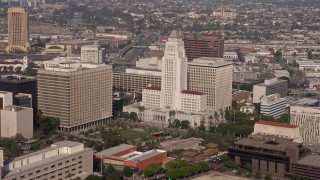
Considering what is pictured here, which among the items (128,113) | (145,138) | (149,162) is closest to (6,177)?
(149,162)

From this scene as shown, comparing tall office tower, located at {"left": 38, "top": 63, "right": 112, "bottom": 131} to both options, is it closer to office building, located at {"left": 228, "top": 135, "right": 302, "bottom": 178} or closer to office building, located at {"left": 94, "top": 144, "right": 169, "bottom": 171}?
office building, located at {"left": 94, "top": 144, "right": 169, "bottom": 171}

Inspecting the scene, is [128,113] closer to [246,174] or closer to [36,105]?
[36,105]

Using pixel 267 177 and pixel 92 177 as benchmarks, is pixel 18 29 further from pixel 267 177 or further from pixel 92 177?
pixel 267 177

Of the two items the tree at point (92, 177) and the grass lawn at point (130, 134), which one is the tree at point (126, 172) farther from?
the grass lawn at point (130, 134)

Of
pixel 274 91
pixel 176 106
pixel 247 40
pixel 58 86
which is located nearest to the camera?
pixel 58 86

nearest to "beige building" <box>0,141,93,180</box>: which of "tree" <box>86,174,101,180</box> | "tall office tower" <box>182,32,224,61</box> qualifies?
"tree" <box>86,174,101,180</box>

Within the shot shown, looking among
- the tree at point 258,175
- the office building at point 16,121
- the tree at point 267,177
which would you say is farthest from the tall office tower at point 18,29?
the tree at point 267,177
